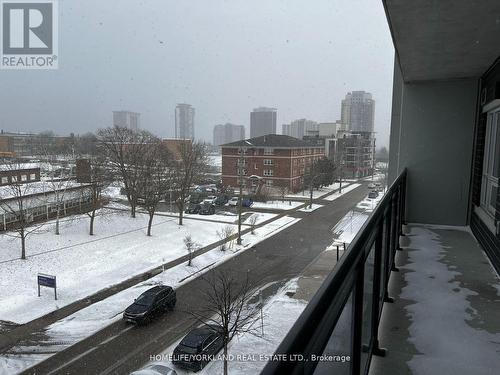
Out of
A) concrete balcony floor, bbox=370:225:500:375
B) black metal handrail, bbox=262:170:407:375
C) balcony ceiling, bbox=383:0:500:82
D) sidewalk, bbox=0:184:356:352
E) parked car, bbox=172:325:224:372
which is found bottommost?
sidewalk, bbox=0:184:356:352

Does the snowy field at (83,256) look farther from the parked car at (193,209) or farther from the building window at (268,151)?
the building window at (268,151)

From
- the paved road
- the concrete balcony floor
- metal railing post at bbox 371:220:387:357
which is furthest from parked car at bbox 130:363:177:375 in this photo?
metal railing post at bbox 371:220:387:357

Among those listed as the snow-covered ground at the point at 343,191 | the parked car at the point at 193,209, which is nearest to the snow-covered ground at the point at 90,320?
the parked car at the point at 193,209

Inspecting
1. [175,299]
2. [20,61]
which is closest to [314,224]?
[175,299]

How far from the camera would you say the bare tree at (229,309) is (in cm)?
646

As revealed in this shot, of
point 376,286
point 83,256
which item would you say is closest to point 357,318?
point 376,286

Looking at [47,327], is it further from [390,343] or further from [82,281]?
[390,343]

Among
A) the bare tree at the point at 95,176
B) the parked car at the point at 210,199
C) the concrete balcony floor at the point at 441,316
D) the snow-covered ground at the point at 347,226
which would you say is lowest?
the snow-covered ground at the point at 347,226

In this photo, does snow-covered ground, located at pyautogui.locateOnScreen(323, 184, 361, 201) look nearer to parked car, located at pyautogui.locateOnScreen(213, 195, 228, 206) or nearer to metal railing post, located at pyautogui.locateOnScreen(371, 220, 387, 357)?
parked car, located at pyautogui.locateOnScreen(213, 195, 228, 206)

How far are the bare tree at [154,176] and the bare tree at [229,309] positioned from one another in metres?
7.61

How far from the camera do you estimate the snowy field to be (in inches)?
349

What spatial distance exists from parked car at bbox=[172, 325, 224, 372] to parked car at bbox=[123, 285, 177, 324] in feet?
4.50

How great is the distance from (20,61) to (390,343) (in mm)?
26817

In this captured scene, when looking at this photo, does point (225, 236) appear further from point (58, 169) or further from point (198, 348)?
point (58, 169)
